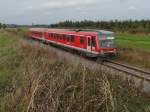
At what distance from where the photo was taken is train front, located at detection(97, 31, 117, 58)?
2458 centimetres

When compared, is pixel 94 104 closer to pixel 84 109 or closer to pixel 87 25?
pixel 84 109

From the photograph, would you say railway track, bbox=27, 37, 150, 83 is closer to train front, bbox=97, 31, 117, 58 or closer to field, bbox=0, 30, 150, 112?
train front, bbox=97, 31, 117, 58

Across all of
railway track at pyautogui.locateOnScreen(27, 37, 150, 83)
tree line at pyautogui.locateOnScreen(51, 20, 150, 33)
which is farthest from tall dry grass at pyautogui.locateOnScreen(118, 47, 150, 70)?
tree line at pyautogui.locateOnScreen(51, 20, 150, 33)

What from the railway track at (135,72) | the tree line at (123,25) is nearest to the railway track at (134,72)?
the railway track at (135,72)

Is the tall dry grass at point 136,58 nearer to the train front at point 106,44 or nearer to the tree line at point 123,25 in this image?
the train front at point 106,44

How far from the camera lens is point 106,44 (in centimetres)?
2508

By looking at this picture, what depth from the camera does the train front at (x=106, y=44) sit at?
24581 mm

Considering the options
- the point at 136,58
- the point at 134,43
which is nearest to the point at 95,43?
the point at 136,58

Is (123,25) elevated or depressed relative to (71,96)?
depressed

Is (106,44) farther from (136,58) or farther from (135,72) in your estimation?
(135,72)

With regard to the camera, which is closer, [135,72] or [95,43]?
[135,72]

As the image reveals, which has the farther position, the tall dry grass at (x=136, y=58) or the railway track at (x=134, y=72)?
the tall dry grass at (x=136, y=58)

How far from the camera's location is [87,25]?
8700 cm

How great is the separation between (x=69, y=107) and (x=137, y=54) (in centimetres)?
1777
